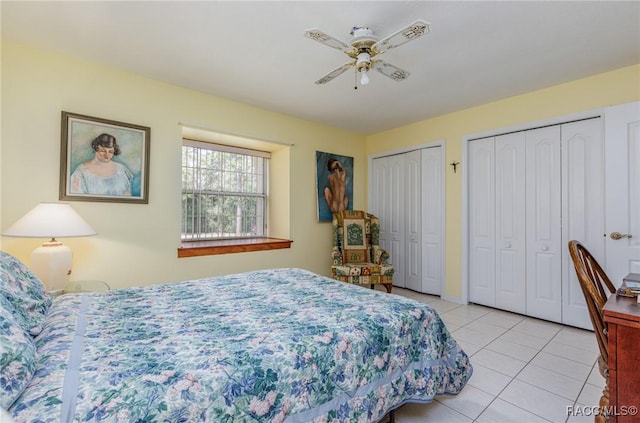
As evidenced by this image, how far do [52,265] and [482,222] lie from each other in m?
4.31

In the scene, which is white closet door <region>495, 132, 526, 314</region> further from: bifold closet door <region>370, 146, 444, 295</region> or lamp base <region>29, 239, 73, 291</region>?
lamp base <region>29, 239, 73, 291</region>

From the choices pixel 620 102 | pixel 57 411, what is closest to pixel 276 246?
pixel 57 411

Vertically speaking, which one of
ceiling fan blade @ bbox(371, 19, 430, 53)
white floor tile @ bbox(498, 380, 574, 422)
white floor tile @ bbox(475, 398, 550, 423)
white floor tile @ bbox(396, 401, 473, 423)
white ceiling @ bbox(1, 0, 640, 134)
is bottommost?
white floor tile @ bbox(396, 401, 473, 423)

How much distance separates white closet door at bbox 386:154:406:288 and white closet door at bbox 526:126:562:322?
1.64 m

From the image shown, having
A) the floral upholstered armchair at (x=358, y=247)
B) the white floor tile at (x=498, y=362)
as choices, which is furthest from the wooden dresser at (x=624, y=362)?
the floral upholstered armchair at (x=358, y=247)

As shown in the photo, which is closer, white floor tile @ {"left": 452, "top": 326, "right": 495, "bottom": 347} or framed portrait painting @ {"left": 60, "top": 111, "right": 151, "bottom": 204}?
framed portrait painting @ {"left": 60, "top": 111, "right": 151, "bottom": 204}

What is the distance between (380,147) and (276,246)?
2384mm

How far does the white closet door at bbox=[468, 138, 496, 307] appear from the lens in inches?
142

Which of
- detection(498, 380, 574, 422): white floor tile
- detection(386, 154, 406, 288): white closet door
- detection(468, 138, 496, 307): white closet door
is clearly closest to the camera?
detection(498, 380, 574, 422): white floor tile

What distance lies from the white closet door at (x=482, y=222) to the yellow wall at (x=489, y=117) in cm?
14

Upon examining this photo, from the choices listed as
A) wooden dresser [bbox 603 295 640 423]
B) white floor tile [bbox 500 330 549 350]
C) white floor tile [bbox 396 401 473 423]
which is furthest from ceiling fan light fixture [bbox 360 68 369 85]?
white floor tile [bbox 500 330 549 350]

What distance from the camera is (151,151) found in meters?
2.95

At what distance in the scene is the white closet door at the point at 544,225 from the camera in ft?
10.1

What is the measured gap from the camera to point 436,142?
4.05 meters
